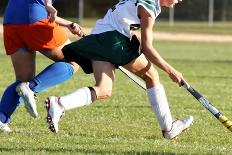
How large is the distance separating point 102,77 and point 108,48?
27 centimetres

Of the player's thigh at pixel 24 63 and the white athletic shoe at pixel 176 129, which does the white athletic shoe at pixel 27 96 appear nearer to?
the player's thigh at pixel 24 63

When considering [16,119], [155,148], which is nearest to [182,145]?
[155,148]

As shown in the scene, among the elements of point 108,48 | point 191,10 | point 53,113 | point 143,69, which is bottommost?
point 191,10

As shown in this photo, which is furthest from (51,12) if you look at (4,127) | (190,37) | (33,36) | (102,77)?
(190,37)

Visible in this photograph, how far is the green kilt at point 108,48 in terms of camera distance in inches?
279

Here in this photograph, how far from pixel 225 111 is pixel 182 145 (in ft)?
10.5

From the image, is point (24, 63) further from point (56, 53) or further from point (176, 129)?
point (176, 129)

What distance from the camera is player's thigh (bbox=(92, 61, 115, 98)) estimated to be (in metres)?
7.11

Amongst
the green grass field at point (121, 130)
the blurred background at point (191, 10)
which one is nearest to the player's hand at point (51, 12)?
the green grass field at point (121, 130)

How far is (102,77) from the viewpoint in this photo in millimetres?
7109

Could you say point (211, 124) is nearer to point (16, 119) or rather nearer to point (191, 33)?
point (16, 119)

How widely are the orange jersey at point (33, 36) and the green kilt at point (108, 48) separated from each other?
360 mm

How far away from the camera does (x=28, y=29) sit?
24.5 ft

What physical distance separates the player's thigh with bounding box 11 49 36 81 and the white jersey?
74cm
